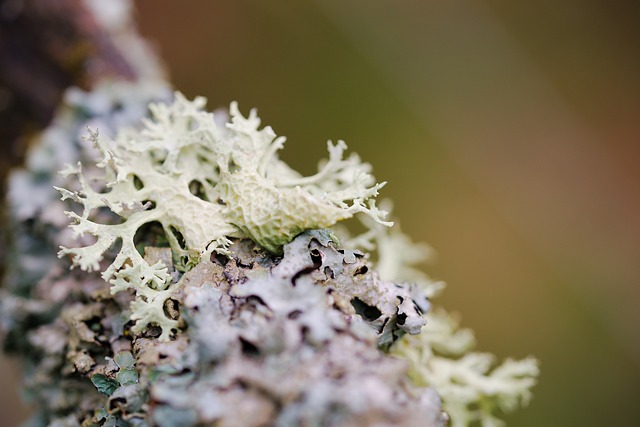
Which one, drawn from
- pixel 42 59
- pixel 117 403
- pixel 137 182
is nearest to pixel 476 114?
pixel 42 59

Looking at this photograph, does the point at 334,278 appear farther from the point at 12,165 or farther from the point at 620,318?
the point at 620,318

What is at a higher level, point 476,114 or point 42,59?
point 476,114

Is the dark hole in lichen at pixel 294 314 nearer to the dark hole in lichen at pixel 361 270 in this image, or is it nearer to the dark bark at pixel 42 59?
the dark hole in lichen at pixel 361 270

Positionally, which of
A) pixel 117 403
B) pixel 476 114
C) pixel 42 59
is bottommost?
pixel 117 403

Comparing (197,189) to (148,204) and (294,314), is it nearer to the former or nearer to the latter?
(148,204)

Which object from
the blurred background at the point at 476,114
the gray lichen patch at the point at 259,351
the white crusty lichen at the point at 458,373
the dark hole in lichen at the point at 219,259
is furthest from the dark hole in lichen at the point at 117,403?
the blurred background at the point at 476,114
